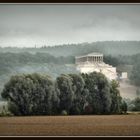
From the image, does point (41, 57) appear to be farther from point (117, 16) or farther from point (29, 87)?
point (117, 16)

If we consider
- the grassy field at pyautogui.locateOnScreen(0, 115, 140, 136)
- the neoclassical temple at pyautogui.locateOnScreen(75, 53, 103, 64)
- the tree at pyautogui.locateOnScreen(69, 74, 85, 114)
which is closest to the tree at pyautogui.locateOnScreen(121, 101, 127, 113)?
the grassy field at pyautogui.locateOnScreen(0, 115, 140, 136)

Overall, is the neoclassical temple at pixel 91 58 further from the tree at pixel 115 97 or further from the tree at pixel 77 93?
the tree at pixel 115 97

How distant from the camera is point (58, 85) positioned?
13477 mm

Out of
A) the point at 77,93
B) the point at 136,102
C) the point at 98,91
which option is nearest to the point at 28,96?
the point at 77,93

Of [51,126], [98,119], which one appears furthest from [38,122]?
[98,119]

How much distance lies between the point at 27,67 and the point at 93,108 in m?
1.40

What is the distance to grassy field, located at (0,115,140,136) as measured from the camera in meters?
13.2

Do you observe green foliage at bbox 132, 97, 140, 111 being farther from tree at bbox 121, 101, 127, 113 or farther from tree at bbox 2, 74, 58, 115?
tree at bbox 2, 74, 58, 115

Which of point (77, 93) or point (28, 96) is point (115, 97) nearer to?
point (77, 93)

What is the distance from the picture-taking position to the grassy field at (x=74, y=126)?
43.2ft

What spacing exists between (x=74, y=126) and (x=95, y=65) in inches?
46.3

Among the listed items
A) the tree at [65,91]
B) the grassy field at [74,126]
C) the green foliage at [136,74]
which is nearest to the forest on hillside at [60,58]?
the green foliage at [136,74]

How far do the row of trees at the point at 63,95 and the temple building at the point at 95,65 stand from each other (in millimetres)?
97

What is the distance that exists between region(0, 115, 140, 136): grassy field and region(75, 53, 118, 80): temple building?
82cm
